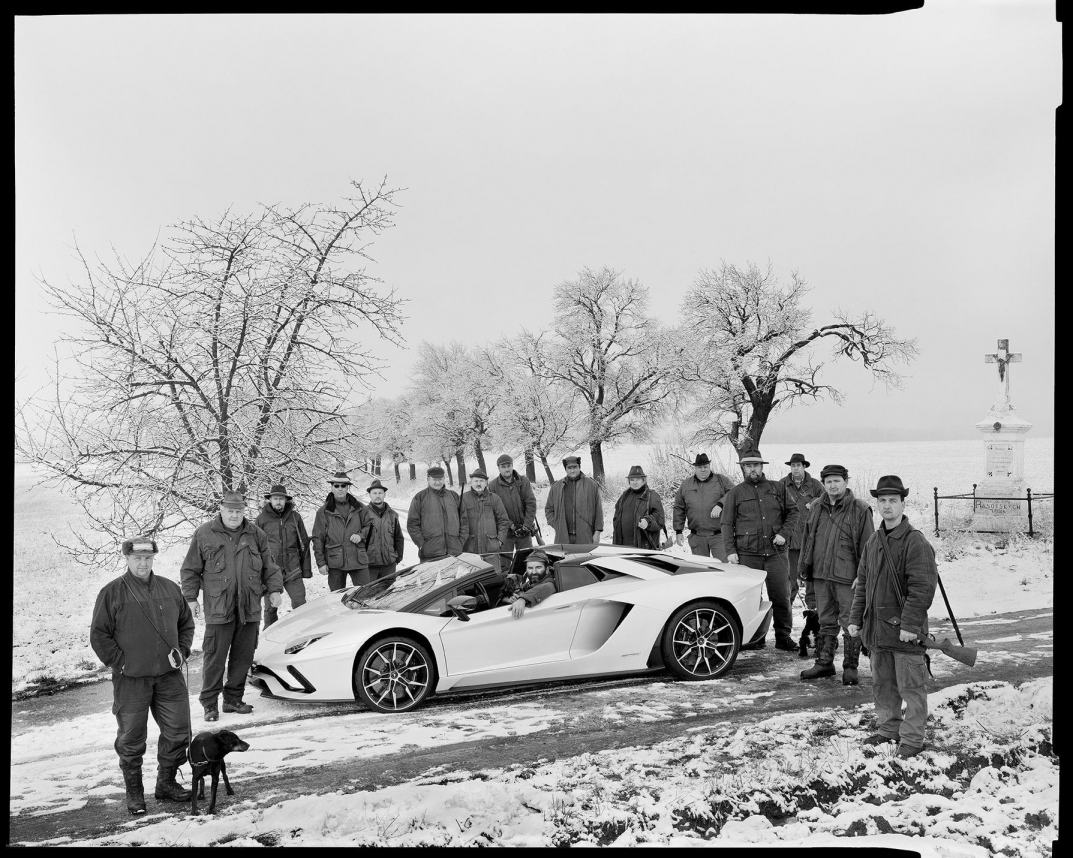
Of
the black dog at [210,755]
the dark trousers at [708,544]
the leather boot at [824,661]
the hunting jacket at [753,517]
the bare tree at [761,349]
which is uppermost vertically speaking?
the bare tree at [761,349]

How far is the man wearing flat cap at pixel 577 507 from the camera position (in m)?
9.66

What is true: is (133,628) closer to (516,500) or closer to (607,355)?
(516,500)

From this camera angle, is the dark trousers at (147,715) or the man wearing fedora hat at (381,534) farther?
the man wearing fedora hat at (381,534)

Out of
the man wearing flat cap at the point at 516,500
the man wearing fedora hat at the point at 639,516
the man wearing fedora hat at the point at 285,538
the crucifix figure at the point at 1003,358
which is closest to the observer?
the man wearing fedora hat at the point at 285,538

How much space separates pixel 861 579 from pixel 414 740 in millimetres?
3165

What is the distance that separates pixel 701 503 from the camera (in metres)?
9.02

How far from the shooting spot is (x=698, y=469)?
29.7 feet

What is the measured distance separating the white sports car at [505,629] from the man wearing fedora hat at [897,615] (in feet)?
5.42

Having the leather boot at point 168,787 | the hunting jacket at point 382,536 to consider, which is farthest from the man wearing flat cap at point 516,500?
the leather boot at point 168,787

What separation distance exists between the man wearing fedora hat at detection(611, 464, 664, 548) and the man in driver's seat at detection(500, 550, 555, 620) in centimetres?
261

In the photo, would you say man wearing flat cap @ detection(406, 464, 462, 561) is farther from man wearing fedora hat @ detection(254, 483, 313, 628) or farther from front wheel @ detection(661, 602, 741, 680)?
front wheel @ detection(661, 602, 741, 680)

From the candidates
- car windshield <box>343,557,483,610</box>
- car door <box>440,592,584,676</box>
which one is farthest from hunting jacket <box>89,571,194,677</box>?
car door <box>440,592,584,676</box>

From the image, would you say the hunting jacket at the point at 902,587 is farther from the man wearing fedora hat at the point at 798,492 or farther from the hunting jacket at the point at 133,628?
the hunting jacket at the point at 133,628

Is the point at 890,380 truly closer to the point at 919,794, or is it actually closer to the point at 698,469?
the point at 698,469
